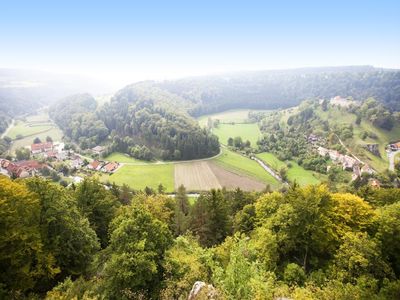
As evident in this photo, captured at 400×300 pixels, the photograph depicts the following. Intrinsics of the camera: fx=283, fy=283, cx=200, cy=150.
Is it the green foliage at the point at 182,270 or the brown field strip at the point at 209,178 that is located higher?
the green foliage at the point at 182,270

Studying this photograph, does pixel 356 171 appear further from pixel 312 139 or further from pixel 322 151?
pixel 312 139

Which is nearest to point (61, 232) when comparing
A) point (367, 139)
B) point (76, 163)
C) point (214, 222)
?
point (214, 222)

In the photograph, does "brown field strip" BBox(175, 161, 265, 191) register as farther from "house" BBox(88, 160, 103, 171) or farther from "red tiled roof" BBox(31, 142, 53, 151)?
"red tiled roof" BBox(31, 142, 53, 151)

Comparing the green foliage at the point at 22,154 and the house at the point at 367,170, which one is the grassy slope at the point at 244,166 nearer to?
the house at the point at 367,170

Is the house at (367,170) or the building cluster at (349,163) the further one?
the building cluster at (349,163)

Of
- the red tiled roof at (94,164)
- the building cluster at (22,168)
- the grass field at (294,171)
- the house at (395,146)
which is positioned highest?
the building cluster at (22,168)

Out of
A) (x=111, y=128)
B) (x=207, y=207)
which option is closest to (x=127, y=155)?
(x=111, y=128)

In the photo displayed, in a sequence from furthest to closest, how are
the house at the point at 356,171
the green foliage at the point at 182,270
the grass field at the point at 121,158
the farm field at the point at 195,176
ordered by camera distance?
1. the grass field at the point at 121,158
2. the house at the point at 356,171
3. the farm field at the point at 195,176
4. the green foliage at the point at 182,270

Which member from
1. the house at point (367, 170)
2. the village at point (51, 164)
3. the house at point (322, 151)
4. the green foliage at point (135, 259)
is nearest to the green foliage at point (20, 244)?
the green foliage at point (135, 259)
